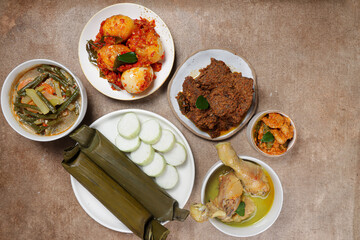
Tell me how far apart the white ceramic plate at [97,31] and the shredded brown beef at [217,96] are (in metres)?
0.20

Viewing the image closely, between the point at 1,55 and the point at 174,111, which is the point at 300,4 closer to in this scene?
the point at 174,111

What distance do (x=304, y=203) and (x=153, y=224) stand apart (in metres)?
1.24

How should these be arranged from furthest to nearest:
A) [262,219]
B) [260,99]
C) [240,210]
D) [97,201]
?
[260,99], [97,201], [262,219], [240,210]

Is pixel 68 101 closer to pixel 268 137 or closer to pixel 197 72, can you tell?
pixel 197 72

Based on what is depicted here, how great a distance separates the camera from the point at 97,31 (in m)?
2.02

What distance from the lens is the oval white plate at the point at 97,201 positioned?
1975 millimetres

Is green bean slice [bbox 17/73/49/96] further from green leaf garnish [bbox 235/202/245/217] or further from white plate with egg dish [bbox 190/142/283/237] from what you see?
green leaf garnish [bbox 235/202/245/217]

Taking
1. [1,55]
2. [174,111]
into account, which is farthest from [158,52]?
[1,55]

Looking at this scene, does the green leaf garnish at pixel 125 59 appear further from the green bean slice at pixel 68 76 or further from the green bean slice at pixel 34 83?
the green bean slice at pixel 34 83

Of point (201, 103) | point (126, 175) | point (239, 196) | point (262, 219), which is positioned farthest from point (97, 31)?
point (262, 219)

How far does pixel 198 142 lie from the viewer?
7.05ft

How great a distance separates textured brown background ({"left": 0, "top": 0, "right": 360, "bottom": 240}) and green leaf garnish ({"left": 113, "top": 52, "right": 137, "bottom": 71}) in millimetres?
362

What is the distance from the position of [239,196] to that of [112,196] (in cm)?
85

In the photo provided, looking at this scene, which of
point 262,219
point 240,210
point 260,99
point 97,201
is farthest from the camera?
point 260,99
